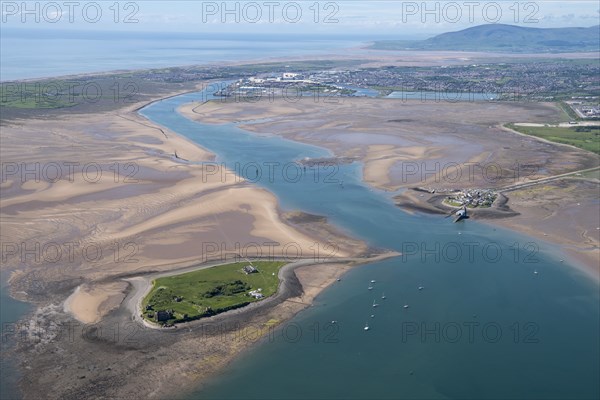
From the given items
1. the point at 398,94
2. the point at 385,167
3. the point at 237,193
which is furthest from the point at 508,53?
the point at 237,193

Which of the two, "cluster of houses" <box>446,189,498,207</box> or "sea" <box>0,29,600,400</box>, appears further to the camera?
"cluster of houses" <box>446,189,498,207</box>

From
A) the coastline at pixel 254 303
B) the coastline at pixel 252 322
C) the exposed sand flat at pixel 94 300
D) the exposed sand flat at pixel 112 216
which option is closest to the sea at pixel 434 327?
the coastline at pixel 252 322

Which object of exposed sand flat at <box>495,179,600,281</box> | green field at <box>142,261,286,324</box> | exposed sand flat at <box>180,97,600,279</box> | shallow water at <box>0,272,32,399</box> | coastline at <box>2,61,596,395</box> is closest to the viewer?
shallow water at <box>0,272,32,399</box>

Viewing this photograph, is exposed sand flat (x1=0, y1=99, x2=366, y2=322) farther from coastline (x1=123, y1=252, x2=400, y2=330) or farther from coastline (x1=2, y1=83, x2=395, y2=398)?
coastline (x1=123, y1=252, x2=400, y2=330)

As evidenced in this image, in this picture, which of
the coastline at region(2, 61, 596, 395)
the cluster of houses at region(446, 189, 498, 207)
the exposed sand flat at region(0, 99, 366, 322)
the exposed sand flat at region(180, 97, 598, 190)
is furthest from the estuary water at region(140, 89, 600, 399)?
the exposed sand flat at region(180, 97, 598, 190)

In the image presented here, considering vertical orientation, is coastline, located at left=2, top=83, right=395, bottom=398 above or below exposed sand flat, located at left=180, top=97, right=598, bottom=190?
below

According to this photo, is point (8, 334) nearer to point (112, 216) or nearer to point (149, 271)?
point (149, 271)

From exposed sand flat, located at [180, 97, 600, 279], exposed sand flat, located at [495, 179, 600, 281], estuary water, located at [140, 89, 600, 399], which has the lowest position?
estuary water, located at [140, 89, 600, 399]

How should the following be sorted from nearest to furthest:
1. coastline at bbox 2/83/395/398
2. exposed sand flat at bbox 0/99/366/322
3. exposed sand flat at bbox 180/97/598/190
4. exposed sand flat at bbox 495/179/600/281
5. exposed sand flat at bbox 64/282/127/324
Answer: coastline at bbox 2/83/395/398, exposed sand flat at bbox 64/282/127/324, exposed sand flat at bbox 0/99/366/322, exposed sand flat at bbox 495/179/600/281, exposed sand flat at bbox 180/97/598/190
